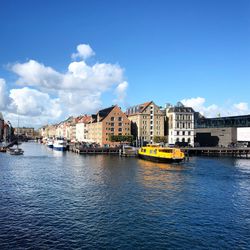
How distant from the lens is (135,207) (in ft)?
148

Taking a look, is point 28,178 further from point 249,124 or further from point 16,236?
point 249,124

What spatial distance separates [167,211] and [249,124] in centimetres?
13282

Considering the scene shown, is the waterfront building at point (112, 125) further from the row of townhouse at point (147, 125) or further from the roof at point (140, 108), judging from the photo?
the roof at point (140, 108)

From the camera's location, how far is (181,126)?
600ft

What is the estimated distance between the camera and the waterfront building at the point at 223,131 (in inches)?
6545

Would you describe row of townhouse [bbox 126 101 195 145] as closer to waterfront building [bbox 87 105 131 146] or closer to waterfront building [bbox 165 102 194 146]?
waterfront building [bbox 165 102 194 146]

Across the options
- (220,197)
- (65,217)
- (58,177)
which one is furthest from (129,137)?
(65,217)

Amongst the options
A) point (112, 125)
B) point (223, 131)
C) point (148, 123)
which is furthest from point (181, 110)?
point (112, 125)

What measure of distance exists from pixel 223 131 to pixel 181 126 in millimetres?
23373

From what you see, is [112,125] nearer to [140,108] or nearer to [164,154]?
[140,108]

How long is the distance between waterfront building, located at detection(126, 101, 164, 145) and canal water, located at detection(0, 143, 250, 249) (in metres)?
114

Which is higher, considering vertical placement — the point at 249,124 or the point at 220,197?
the point at 249,124

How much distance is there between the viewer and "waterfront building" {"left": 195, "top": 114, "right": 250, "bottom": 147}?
166250mm

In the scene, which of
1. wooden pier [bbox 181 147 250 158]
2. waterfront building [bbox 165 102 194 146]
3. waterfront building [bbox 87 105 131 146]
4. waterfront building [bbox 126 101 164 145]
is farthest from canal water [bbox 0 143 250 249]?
waterfront building [bbox 126 101 164 145]
